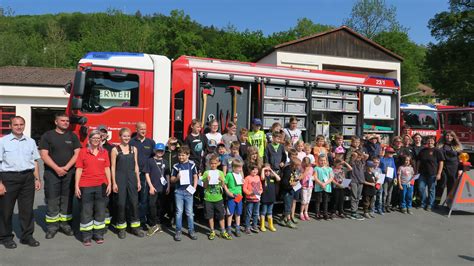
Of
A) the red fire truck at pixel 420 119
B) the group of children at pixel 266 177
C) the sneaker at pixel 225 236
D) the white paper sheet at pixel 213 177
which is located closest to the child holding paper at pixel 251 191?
the group of children at pixel 266 177

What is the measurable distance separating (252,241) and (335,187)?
2.47 metres

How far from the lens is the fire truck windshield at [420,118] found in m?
15.8

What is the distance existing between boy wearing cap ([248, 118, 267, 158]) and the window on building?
20939mm

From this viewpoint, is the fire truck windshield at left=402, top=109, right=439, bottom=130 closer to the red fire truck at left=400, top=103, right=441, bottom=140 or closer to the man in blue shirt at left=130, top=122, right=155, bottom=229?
the red fire truck at left=400, top=103, right=441, bottom=140

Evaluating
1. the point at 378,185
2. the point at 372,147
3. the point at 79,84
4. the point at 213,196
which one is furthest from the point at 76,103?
the point at 372,147

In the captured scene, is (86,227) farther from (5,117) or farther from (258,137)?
(5,117)

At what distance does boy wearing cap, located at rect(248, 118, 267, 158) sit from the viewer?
7191mm

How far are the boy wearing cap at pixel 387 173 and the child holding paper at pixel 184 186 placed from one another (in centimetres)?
428

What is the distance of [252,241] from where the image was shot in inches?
226

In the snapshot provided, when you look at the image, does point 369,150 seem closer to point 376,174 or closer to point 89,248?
point 376,174

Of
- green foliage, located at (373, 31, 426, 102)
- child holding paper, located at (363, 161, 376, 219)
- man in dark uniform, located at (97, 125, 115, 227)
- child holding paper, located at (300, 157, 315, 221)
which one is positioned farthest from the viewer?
green foliage, located at (373, 31, 426, 102)

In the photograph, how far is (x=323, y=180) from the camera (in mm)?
7180

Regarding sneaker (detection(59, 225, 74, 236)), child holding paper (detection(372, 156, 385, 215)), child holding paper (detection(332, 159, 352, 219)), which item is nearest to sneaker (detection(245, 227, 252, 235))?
child holding paper (detection(332, 159, 352, 219))

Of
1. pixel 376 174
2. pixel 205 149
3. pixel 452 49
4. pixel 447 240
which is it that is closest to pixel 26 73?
pixel 205 149
